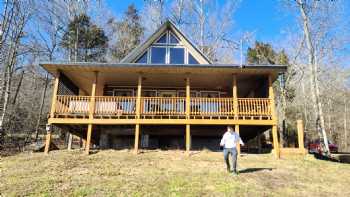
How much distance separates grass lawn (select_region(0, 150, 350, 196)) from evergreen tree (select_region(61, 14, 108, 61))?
1509cm

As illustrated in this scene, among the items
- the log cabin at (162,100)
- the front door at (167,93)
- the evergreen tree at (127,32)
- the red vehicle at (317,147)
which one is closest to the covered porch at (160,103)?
the log cabin at (162,100)

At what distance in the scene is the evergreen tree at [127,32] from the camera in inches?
1155

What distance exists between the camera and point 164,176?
30.0ft

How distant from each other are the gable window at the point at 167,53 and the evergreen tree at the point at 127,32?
12377 millimetres

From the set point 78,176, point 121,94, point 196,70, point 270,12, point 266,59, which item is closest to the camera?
point 78,176

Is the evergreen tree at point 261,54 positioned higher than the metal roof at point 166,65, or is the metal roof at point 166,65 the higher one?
the evergreen tree at point 261,54

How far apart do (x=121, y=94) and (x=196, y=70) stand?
582cm

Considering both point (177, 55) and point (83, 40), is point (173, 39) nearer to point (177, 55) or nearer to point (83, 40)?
point (177, 55)

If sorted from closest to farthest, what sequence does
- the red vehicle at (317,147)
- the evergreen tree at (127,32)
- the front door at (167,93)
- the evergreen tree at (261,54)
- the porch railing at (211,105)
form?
the porch railing at (211,105), the front door at (167,93), the red vehicle at (317,147), the evergreen tree at (261,54), the evergreen tree at (127,32)

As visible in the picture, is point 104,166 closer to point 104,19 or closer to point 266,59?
point 266,59

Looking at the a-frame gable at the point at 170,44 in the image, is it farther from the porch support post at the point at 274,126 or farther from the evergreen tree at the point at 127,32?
the evergreen tree at the point at 127,32

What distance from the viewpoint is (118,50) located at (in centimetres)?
2930

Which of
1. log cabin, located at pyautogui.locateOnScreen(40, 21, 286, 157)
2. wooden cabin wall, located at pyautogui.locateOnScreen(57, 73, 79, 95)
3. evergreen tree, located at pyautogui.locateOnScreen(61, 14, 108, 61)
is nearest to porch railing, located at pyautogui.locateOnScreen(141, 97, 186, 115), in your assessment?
log cabin, located at pyautogui.locateOnScreen(40, 21, 286, 157)

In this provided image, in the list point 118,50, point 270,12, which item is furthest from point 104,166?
point 118,50
